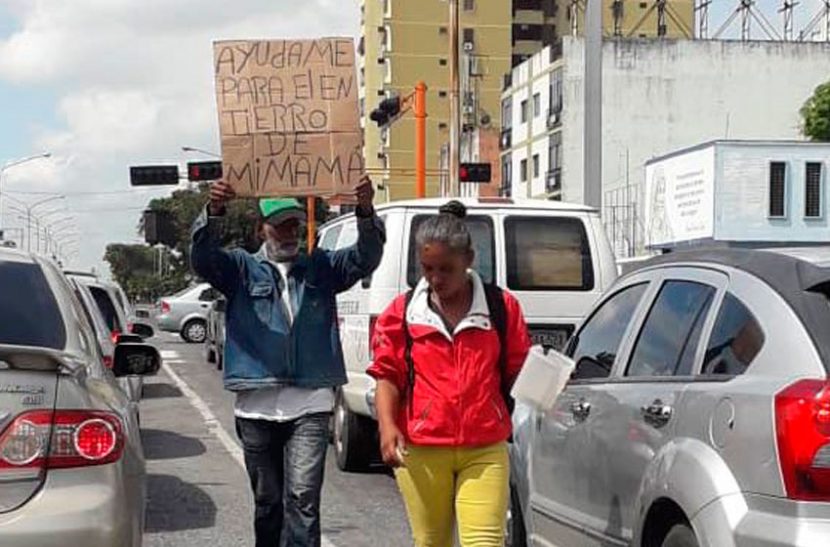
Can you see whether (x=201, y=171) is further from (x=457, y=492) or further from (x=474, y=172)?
(x=457, y=492)

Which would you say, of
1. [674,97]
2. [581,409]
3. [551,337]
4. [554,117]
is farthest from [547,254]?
[554,117]

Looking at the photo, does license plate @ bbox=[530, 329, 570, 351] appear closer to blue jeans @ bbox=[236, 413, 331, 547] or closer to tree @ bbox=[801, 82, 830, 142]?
blue jeans @ bbox=[236, 413, 331, 547]

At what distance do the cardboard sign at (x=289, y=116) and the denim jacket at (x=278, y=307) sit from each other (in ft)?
0.90

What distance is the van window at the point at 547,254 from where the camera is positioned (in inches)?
412

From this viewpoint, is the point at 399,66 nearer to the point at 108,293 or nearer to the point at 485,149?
the point at 485,149

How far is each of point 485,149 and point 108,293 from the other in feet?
181

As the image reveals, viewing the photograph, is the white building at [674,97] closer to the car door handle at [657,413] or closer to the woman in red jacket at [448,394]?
the woman in red jacket at [448,394]

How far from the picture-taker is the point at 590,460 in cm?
561

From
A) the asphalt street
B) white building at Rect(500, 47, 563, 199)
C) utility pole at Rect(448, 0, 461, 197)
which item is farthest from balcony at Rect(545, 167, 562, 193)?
the asphalt street

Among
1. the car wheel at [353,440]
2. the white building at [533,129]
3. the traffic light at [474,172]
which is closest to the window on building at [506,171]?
the white building at [533,129]

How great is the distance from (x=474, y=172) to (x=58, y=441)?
2496 cm

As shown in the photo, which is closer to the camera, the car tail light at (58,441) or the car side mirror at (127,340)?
the car tail light at (58,441)

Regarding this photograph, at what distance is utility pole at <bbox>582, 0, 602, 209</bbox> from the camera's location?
15.9 m

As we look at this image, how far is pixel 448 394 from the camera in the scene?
5.16 meters
